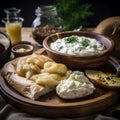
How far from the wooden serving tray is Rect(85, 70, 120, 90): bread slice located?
0.08 ft

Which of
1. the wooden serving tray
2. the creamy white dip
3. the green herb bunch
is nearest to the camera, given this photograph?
the wooden serving tray

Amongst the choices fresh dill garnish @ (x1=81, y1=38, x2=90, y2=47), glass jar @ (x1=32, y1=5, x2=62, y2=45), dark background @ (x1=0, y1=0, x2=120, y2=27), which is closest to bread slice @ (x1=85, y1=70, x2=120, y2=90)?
fresh dill garnish @ (x1=81, y1=38, x2=90, y2=47)

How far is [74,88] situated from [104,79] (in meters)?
0.15

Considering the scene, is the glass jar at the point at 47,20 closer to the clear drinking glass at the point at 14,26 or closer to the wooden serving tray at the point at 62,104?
the clear drinking glass at the point at 14,26

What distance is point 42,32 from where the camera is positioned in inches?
68.2

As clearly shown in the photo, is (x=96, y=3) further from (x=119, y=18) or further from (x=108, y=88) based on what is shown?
(x=108, y=88)

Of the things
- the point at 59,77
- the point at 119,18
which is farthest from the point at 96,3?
the point at 59,77

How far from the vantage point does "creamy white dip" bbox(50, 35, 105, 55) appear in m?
1.34

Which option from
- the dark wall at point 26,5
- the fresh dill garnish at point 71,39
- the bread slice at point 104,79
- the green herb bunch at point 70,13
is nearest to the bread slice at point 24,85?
the bread slice at point 104,79

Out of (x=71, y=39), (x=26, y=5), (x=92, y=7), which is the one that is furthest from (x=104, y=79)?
(x=26, y=5)

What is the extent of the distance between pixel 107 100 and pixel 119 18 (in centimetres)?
64

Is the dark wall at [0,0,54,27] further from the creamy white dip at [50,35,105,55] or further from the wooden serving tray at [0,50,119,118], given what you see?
the wooden serving tray at [0,50,119,118]

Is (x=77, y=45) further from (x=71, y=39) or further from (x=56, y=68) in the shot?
(x=56, y=68)

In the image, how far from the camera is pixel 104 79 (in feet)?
3.98
